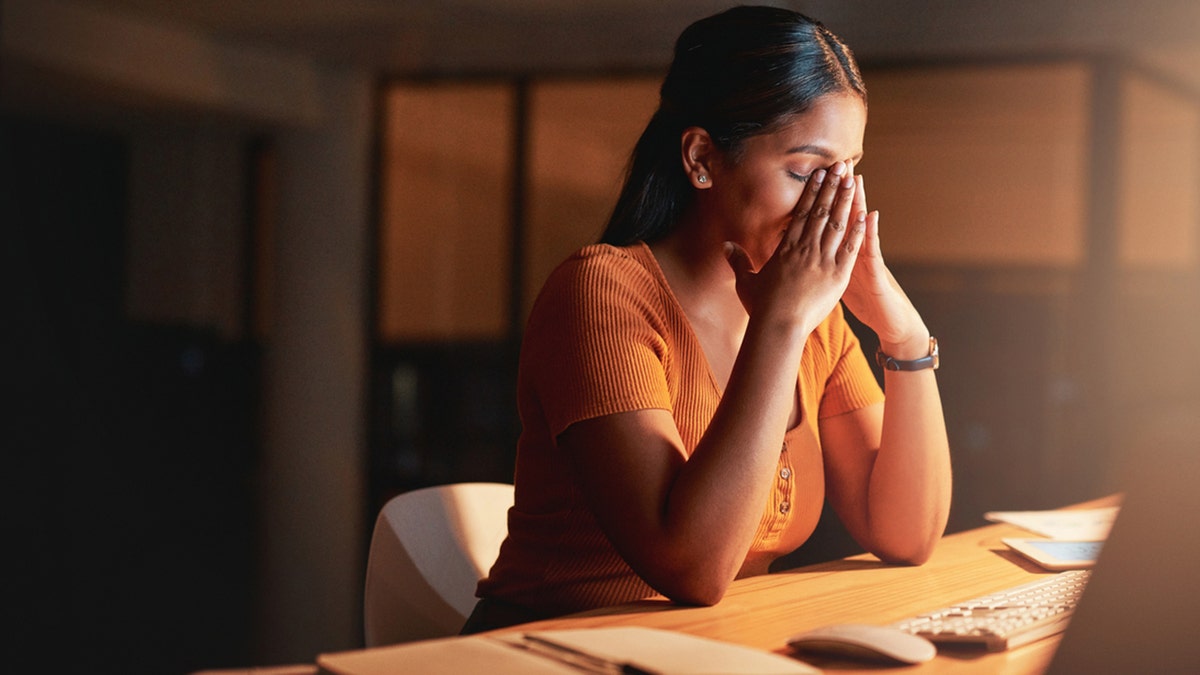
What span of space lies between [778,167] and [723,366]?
23cm

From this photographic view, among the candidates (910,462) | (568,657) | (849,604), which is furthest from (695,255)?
(568,657)

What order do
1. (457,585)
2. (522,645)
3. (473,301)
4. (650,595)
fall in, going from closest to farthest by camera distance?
(522,645) < (650,595) < (457,585) < (473,301)

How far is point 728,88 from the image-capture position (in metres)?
1.27

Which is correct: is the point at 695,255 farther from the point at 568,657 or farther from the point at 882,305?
the point at 568,657

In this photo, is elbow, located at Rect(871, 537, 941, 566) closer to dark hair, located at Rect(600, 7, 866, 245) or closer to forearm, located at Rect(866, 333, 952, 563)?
forearm, located at Rect(866, 333, 952, 563)

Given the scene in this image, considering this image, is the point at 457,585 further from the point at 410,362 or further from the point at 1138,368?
the point at 410,362

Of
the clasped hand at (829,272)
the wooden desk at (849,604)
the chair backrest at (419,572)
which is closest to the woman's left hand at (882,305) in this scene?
the clasped hand at (829,272)

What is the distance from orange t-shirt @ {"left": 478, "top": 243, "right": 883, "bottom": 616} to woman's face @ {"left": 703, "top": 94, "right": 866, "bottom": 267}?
12cm

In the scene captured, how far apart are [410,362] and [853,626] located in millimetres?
4044

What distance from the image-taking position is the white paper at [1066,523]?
4.69 feet

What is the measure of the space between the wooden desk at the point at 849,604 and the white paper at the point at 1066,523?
0.10 m

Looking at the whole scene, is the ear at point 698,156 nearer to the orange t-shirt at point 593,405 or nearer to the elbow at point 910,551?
the orange t-shirt at point 593,405

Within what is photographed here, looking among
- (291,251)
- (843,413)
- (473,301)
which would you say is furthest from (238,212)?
(843,413)

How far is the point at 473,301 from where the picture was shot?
15.1 feet
